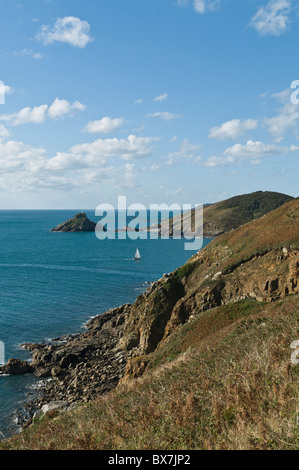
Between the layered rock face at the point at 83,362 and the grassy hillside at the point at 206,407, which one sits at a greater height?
the grassy hillside at the point at 206,407

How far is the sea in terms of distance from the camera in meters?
40.8

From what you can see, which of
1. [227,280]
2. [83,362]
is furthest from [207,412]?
[83,362]

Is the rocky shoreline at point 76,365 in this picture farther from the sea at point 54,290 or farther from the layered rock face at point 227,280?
the layered rock face at point 227,280

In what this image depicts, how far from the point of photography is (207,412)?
10.2 meters

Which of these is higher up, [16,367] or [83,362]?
[83,362]

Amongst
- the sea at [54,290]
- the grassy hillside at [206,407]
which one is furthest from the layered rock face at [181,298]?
the grassy hillside at [206,407]

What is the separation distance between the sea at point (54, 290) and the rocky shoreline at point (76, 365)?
1.53m

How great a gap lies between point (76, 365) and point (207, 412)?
119 feet

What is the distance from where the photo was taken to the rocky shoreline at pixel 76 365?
35.1m

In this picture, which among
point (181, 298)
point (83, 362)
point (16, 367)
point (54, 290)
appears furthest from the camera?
point (54, 290)

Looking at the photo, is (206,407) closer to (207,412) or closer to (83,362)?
(207,412)

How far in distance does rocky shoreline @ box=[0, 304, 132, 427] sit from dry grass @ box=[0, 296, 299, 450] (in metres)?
17.2

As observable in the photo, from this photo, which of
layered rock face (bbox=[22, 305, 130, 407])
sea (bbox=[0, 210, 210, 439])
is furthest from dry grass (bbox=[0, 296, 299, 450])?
sea (bbox=[0, 210, 210, 439])

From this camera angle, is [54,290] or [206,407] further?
[54,290]
